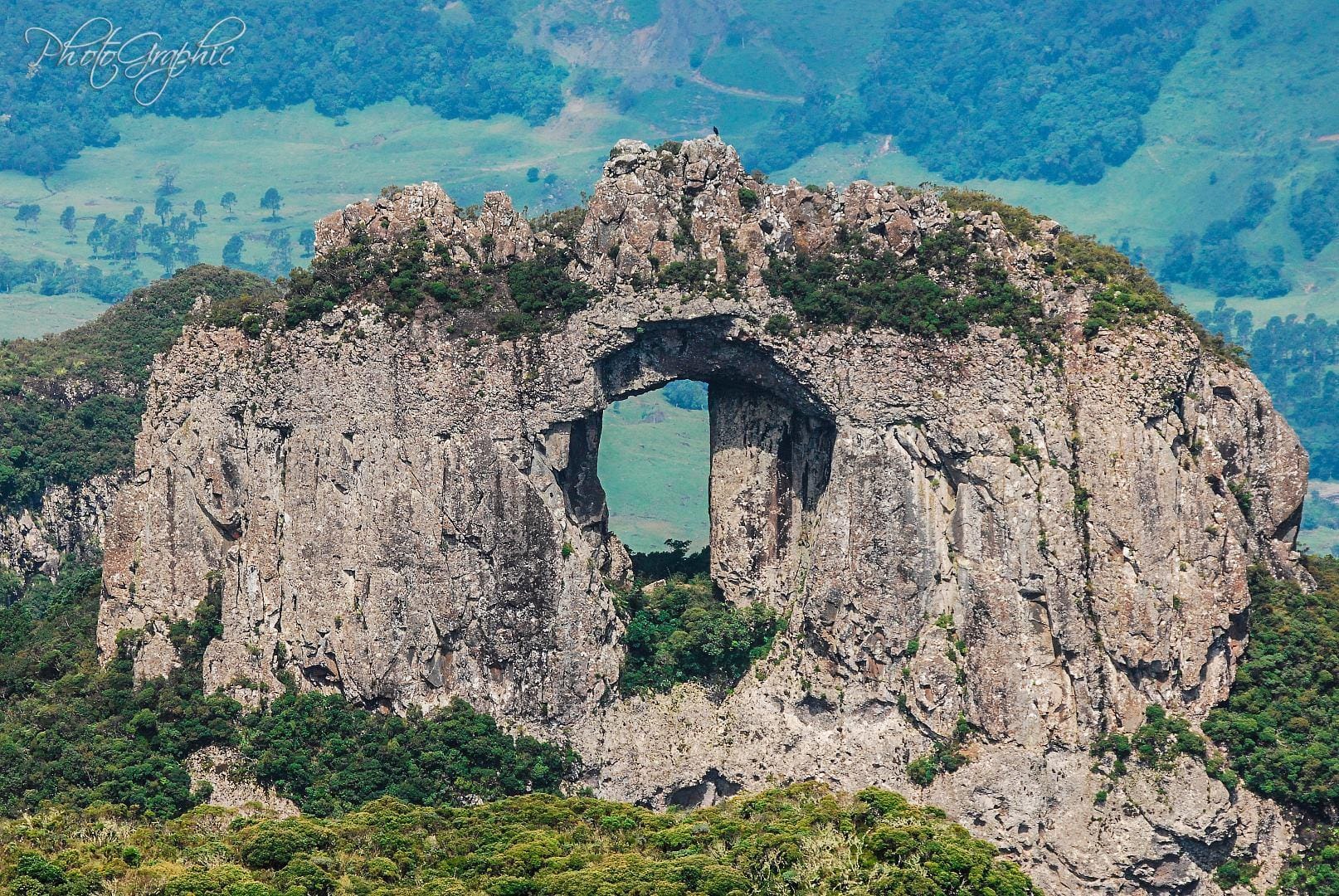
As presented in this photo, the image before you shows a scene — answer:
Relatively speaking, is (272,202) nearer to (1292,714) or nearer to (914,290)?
(914,290)

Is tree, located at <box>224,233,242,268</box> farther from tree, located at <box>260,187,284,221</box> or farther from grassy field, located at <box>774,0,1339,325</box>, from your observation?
grassy field, located at <box>774,0,1339,325</box>

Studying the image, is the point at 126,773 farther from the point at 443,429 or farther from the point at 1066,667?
the point at 1066,667

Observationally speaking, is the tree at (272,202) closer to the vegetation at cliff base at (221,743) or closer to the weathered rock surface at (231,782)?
the vegetation at cliff base at (221,743)

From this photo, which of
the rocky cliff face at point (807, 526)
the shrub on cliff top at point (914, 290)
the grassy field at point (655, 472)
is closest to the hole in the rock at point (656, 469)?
the grassy field at point (655, 472)

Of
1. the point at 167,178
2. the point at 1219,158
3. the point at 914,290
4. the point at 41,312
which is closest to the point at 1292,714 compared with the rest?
the point at 914,290

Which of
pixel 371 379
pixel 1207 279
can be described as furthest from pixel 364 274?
pixel 1207 279
